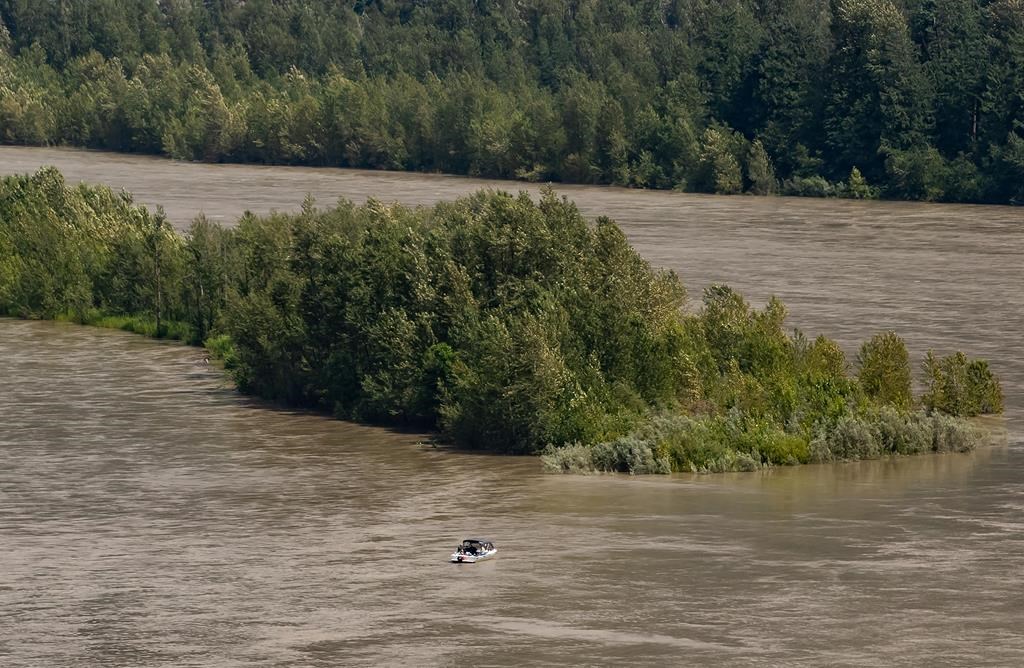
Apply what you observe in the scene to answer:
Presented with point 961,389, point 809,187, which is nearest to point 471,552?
point 961,389

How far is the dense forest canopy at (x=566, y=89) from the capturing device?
102 m

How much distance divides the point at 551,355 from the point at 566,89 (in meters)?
79.8

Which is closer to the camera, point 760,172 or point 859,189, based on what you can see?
point 859,189

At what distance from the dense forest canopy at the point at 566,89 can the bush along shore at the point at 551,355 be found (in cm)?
5142

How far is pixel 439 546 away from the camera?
3528 cm

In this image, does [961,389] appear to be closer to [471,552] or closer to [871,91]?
[471,552]

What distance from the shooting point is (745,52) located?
113 m

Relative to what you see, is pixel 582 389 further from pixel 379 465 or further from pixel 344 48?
pixel 344 48

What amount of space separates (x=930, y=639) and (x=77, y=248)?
44.5m

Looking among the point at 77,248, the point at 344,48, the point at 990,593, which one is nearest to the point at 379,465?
the point at 990,593

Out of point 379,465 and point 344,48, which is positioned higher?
point 344,48

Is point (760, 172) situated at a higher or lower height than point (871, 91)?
lower

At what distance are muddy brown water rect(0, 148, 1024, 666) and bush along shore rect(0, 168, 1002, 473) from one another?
0.99m

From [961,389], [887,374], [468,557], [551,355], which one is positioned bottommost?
[468,557]
